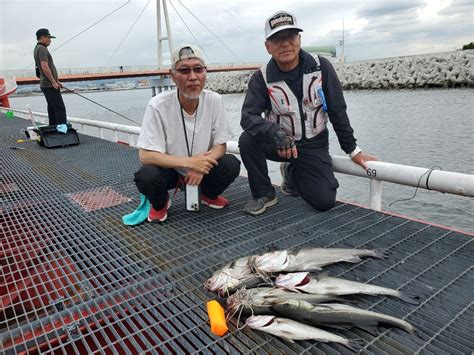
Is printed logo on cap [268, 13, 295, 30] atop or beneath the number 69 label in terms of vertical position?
atop

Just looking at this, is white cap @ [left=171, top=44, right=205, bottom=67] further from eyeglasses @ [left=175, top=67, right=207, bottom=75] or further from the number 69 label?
the number 69 label

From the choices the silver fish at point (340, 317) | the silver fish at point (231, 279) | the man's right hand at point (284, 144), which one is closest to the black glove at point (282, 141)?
the man's right hand at point (284, 144)

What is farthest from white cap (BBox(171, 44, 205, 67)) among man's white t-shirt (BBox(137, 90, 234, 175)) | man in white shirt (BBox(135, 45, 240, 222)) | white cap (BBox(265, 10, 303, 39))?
white cap (BBox(265, 10, 303, 39))

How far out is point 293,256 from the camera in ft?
8.04

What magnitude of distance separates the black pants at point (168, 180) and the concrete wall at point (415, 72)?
2292 cm

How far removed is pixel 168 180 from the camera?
11.0ft

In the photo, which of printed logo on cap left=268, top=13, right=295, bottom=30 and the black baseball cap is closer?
printed logo on cap left=268, top=13, right=295, bottom=30

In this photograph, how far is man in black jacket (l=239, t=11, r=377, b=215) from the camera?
3293mm

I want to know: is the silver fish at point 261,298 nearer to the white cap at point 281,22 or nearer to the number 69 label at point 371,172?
the number 69 label at point 371,172

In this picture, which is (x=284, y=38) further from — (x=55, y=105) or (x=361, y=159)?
(x=55, y=105)

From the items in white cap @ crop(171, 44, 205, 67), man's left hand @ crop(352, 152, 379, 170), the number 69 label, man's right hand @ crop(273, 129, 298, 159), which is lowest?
the number 69 label

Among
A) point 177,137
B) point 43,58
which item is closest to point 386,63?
point 43,58

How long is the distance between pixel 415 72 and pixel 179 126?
1222 inches

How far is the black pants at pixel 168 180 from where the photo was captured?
10.4 ft
